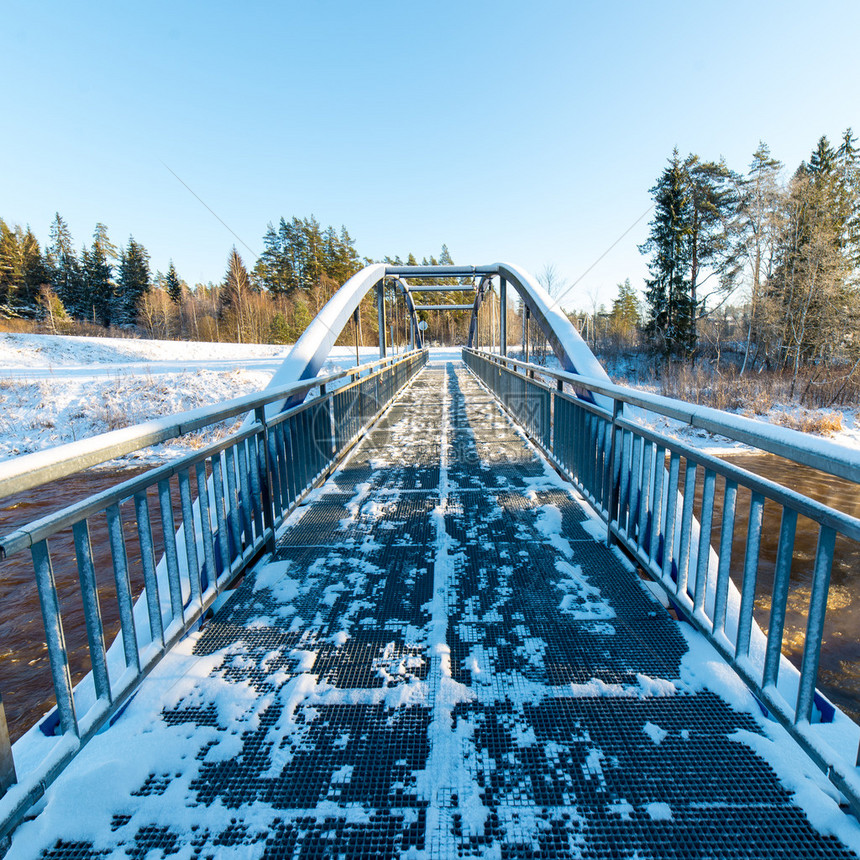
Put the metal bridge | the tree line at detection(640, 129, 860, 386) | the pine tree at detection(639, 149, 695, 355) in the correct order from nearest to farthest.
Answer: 1. the metal bridge
2. the tree line at detection(640, 129, 860, 386)
3. the pine tree at detection(639, 149, 695, 355)

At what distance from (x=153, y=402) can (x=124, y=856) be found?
573 inches

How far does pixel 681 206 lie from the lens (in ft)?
92.4

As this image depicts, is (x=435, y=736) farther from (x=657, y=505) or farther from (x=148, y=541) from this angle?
(x=657, y=505)

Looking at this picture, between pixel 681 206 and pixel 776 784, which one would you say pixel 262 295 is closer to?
pixel 681 206

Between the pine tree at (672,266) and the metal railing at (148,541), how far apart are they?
2905cm

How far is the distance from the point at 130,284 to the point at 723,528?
60011 millimetres

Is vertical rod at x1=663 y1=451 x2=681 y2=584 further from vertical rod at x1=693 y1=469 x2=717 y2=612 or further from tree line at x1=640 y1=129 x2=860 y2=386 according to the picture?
tree line at x1=640 y1=129 x2=860 y2=386

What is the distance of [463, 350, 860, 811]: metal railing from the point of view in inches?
50.8

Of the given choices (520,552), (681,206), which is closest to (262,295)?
(681,206)

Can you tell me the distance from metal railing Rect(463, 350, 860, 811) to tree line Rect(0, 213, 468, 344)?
34281 millimetres

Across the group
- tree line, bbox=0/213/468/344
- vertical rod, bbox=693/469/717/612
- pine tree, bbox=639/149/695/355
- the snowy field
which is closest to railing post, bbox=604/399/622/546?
vertical rod, bbox=693/469/717/612

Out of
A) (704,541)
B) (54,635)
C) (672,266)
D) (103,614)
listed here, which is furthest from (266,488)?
(672,266)

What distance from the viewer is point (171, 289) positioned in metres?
55.6

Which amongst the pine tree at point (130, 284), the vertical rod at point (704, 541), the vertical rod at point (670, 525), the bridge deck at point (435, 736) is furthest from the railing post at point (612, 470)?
the pine tree at point (130, 284)
